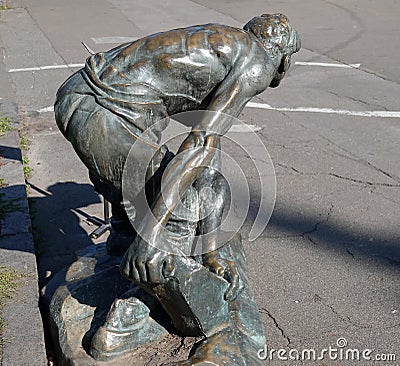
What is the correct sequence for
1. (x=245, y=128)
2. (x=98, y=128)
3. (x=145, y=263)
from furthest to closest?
(x=245, y=128)
(x=98, y=128)
(x=145, y=263)

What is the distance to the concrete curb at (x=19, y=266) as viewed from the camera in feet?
12.0

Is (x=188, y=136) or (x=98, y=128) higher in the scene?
(x=188, y=136)

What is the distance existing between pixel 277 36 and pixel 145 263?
4.15 feet

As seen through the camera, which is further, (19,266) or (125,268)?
(19,266)

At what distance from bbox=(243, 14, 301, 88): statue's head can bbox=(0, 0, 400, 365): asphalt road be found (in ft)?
5.24

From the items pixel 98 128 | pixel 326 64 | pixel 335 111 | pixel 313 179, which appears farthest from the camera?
pixel 326 64

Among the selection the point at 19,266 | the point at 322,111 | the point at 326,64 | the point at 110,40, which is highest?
the point at 19,266

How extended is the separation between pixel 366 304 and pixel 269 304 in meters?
0.60

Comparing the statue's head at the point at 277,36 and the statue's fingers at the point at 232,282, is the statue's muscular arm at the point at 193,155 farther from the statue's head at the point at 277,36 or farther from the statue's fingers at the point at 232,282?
the statue's fingers at the point at 232,282

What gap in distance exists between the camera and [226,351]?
3.30m

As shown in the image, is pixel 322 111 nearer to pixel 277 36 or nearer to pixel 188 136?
pixel 277 36

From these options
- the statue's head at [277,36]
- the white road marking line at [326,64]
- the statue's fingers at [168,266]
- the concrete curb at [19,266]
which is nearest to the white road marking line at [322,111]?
the white road marking line at [326,64]

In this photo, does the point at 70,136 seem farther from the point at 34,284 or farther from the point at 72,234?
the point at 72,234

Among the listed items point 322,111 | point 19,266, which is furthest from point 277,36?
point 322,111
